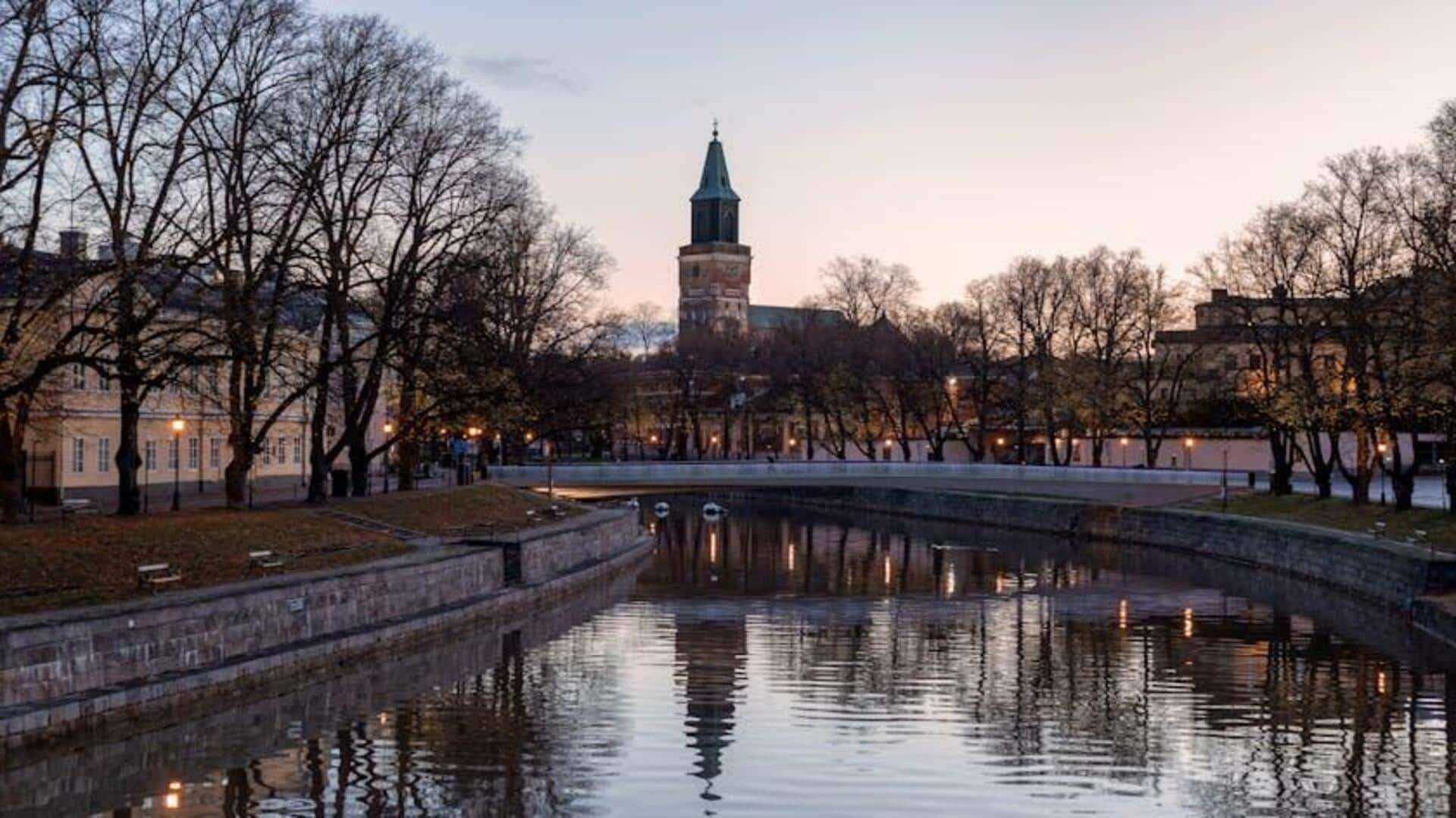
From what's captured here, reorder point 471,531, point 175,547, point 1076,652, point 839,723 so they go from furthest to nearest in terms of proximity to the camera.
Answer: point 471,531, point 1076,652, point 175,547, point 839,723

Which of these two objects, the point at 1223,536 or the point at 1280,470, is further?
the point at 1280,470

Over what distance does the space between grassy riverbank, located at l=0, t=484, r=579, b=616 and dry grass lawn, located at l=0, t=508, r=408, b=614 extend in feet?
0.10

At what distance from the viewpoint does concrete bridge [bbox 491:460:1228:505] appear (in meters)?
79.8

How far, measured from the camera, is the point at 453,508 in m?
58.0

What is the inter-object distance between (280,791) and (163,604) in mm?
6248

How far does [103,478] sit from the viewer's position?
65.6 m

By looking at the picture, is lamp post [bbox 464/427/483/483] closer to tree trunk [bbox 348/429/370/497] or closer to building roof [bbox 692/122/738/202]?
tree trunk [bbox 348/429/370/497]

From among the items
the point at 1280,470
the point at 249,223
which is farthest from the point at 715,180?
the point at 249,223

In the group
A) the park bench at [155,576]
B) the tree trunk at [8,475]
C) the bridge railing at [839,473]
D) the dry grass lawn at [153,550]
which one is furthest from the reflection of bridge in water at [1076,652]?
the tree trunk at [8,475]

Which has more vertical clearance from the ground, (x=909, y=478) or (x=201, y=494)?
(x=909, y=478)

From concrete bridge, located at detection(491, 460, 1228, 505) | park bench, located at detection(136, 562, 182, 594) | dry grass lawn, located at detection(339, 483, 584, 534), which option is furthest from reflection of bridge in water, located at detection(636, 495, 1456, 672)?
park bench, located at detection(136, 562, 182, 594)

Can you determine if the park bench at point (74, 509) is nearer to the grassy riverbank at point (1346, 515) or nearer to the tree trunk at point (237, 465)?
the tree trunk at point (237, 465)

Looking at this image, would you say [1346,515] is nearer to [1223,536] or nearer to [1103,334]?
[1223,536]

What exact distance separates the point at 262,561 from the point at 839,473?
4731cm
